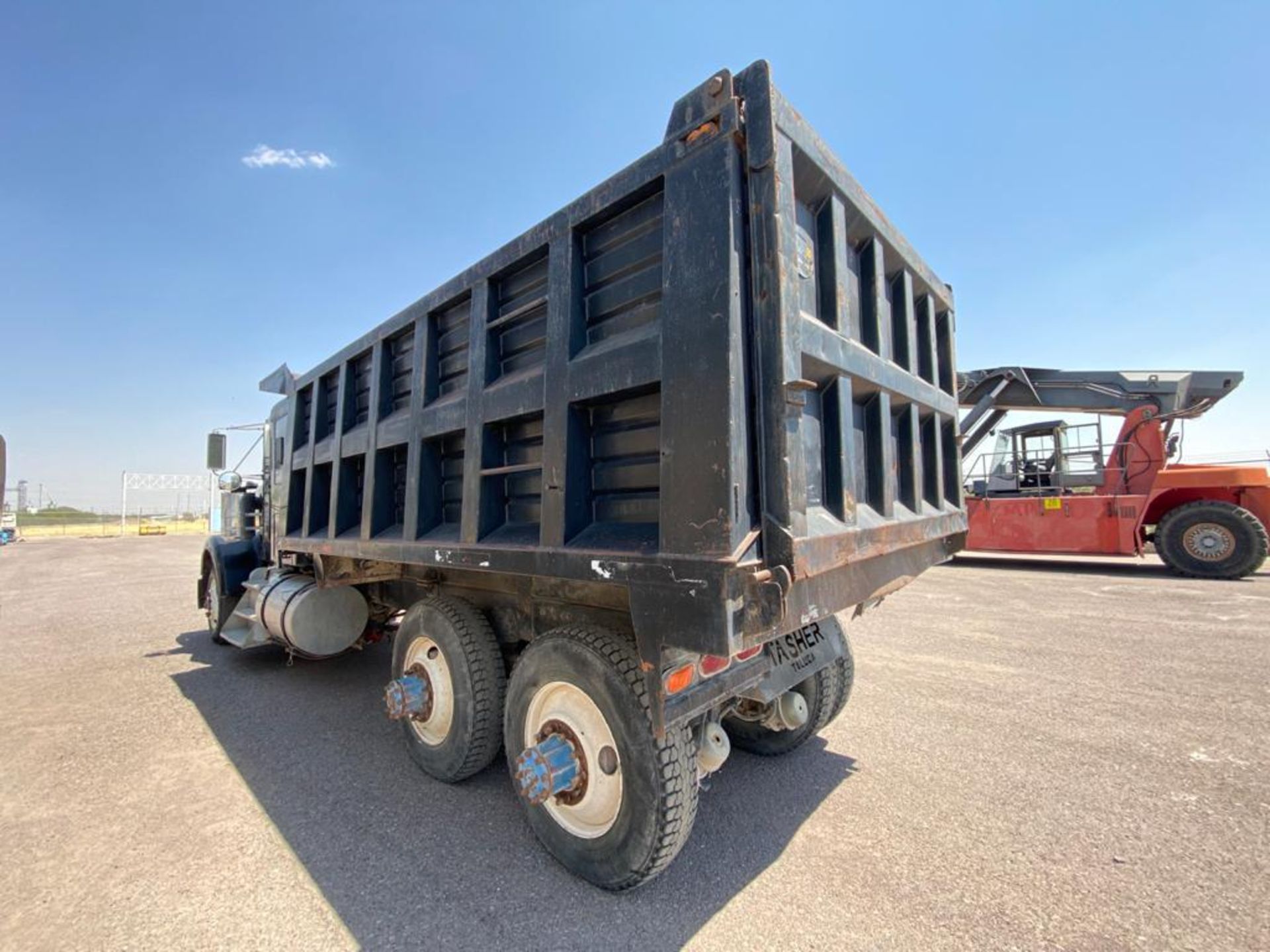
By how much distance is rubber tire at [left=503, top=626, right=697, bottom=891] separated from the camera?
6.73ft

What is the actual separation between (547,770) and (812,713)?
181 centimetres

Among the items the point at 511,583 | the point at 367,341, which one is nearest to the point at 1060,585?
→ the point at 511,583

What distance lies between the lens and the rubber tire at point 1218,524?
9078mm

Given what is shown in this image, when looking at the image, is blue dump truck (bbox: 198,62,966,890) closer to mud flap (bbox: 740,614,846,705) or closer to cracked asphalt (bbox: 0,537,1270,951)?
mud flap (bbox: 740,614,846,705)

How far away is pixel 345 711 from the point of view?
171 inches

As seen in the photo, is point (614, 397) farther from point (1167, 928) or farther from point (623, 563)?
point (1167, 928)

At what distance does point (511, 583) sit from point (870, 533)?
1777mm

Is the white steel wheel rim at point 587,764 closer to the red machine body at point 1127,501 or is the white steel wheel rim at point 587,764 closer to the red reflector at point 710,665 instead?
the red reflector at point 710,665

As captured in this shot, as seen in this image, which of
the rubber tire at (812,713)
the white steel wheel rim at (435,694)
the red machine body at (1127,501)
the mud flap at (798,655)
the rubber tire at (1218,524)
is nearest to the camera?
the mud flap at (798,655)

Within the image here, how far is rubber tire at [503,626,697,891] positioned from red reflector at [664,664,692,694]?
0.12 m

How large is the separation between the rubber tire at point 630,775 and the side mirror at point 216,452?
636cm

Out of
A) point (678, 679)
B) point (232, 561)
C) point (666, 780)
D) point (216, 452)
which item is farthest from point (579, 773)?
point (216, 452)

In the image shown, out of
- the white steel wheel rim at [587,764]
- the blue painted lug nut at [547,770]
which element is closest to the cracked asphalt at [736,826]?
the white steel wheel rim at [587,764]

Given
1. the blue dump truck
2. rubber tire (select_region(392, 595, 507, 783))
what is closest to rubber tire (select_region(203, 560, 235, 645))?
the blue dump truck
